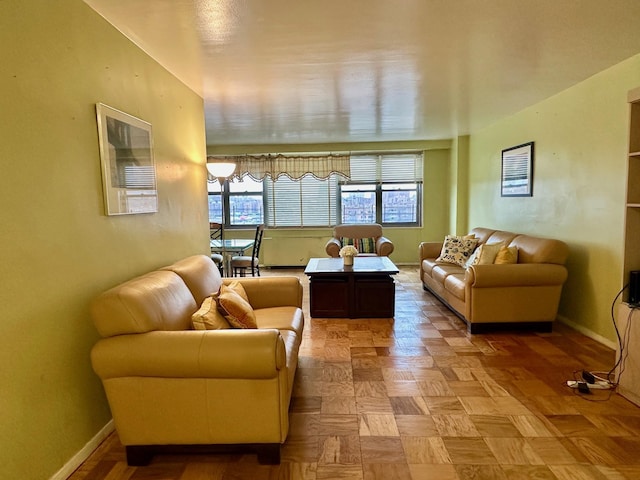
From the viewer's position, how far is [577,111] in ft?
12.1

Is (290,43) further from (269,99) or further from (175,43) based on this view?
(269,99)

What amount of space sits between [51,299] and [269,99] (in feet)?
9.47

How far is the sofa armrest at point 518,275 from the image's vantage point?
359 cm

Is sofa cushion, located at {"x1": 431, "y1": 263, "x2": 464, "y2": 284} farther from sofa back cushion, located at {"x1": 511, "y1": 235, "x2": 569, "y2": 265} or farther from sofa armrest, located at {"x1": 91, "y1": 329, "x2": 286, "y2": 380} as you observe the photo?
sofa armrest, located at {"x1": 91, "y1": 329, "x2": 286, "y2": 380}

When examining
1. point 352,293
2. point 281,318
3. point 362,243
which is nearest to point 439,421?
point 281,318

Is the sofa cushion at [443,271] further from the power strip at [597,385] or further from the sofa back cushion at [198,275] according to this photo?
the sofa back cushion at [198,275]

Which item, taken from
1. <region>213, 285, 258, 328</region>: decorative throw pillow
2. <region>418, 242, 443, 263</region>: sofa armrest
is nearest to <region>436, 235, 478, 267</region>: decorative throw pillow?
<region>418, 242, 443, 263</region>: sofa armrest

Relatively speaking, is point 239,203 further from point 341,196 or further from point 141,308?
point 141,308

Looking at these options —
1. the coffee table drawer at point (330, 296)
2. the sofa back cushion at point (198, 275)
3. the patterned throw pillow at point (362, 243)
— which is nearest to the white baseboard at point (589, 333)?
the coffee table drawer at point (330, 296)

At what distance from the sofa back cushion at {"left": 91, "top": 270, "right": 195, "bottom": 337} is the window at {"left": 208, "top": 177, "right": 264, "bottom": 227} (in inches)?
212

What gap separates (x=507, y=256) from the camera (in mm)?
3887

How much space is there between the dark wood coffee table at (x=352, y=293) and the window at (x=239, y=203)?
3.60 m

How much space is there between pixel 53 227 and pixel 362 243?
4.92 m

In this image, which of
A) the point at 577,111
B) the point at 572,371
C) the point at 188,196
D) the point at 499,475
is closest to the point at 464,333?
the point at 572,371
